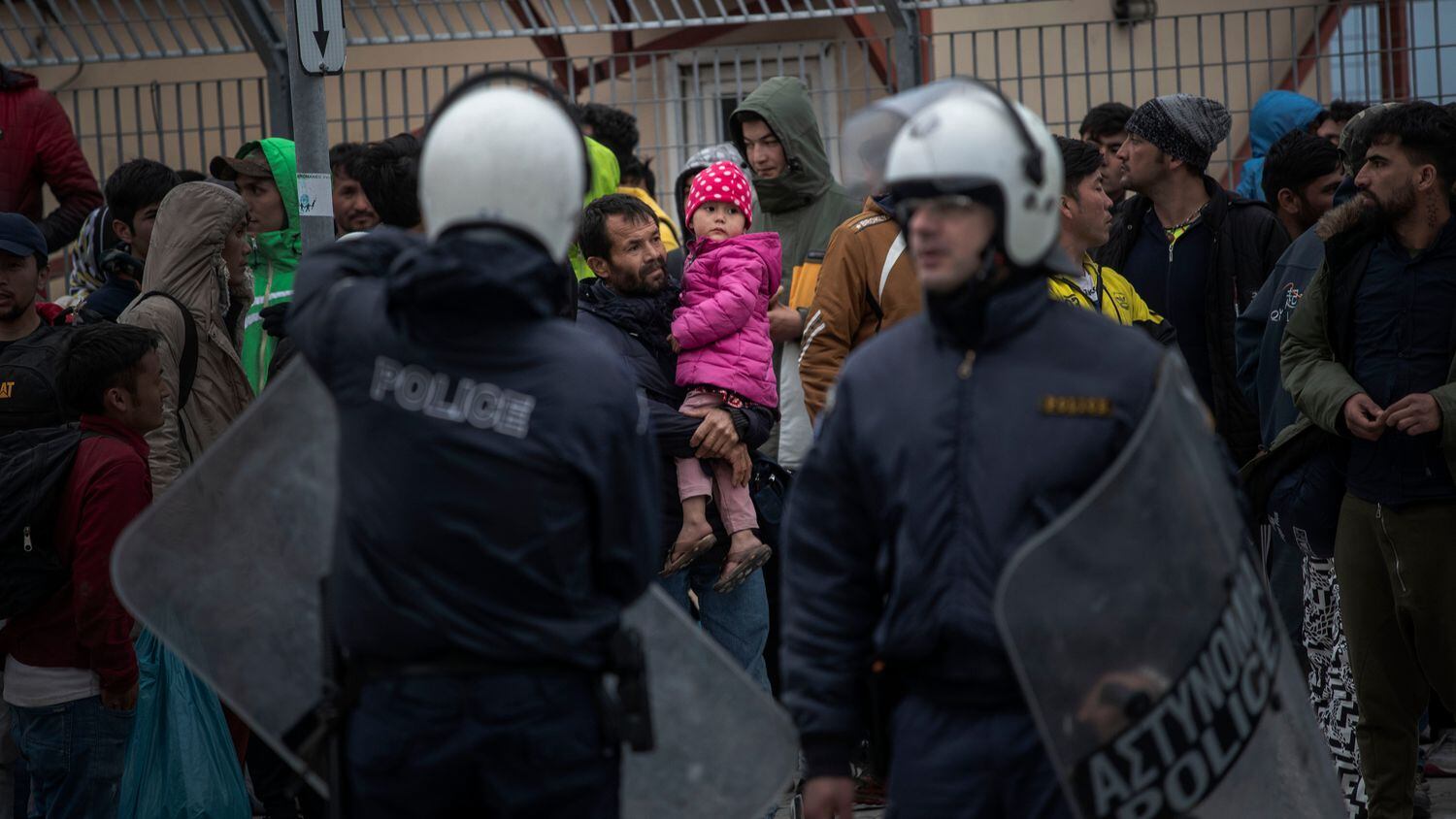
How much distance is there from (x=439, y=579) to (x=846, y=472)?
29.8 inches

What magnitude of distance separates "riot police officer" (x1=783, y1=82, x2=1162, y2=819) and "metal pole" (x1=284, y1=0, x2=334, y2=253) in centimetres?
238

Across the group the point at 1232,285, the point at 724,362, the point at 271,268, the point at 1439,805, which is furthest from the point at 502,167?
the point at 1439,805

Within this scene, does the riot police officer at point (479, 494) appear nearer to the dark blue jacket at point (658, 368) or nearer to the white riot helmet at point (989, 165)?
the white riot helmet at point (989, 165)

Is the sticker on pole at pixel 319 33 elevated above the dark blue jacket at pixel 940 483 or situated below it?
above

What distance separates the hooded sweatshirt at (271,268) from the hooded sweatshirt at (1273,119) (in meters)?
4.23

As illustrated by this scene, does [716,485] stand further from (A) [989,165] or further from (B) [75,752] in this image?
(A) [989,165]

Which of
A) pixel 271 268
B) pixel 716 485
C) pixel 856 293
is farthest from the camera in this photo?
pixel 271 268

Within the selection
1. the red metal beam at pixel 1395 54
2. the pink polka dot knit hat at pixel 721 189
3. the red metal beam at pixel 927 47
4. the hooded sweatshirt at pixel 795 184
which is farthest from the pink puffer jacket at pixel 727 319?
the red metal beam at pixel 1395 54

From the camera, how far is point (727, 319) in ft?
18.5

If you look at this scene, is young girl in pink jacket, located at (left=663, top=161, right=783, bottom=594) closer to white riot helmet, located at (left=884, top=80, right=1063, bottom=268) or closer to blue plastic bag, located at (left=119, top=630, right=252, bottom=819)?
blue plastic bag, located at (left=119, top=630, right=252, bottom=819)

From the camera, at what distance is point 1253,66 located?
27.6ft

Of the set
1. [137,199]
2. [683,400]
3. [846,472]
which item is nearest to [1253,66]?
[683,400]

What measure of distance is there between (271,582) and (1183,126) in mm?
4311

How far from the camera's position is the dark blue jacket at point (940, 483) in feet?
10.1
